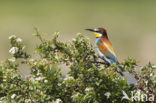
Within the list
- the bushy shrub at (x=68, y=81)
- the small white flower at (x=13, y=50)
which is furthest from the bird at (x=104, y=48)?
the small white flower at (x=13, y=50)

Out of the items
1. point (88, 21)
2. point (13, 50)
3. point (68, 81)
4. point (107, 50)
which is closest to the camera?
point (68, 81)

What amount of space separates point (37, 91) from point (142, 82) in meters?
0.69

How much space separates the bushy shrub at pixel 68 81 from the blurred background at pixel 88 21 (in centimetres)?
843

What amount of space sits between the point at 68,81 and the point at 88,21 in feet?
51.8

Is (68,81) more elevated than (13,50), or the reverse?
(13,50)

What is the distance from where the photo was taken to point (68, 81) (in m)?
3.35

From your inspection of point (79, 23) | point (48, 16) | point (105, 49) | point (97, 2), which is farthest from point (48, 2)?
point (105, 49)

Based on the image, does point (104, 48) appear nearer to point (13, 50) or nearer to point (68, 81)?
point (13, 50)

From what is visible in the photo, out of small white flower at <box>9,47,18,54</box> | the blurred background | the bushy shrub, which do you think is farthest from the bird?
the blurred background

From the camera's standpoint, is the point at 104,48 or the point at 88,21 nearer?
the point at 104,48

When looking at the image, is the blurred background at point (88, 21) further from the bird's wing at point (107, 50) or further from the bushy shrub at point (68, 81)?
the bushy shrub at point (68, 81)

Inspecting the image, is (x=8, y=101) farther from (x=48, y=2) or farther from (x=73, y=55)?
(x=48, y=2)

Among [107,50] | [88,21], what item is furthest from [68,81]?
[88,21]

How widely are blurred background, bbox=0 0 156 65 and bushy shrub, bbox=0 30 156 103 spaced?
332 inches
